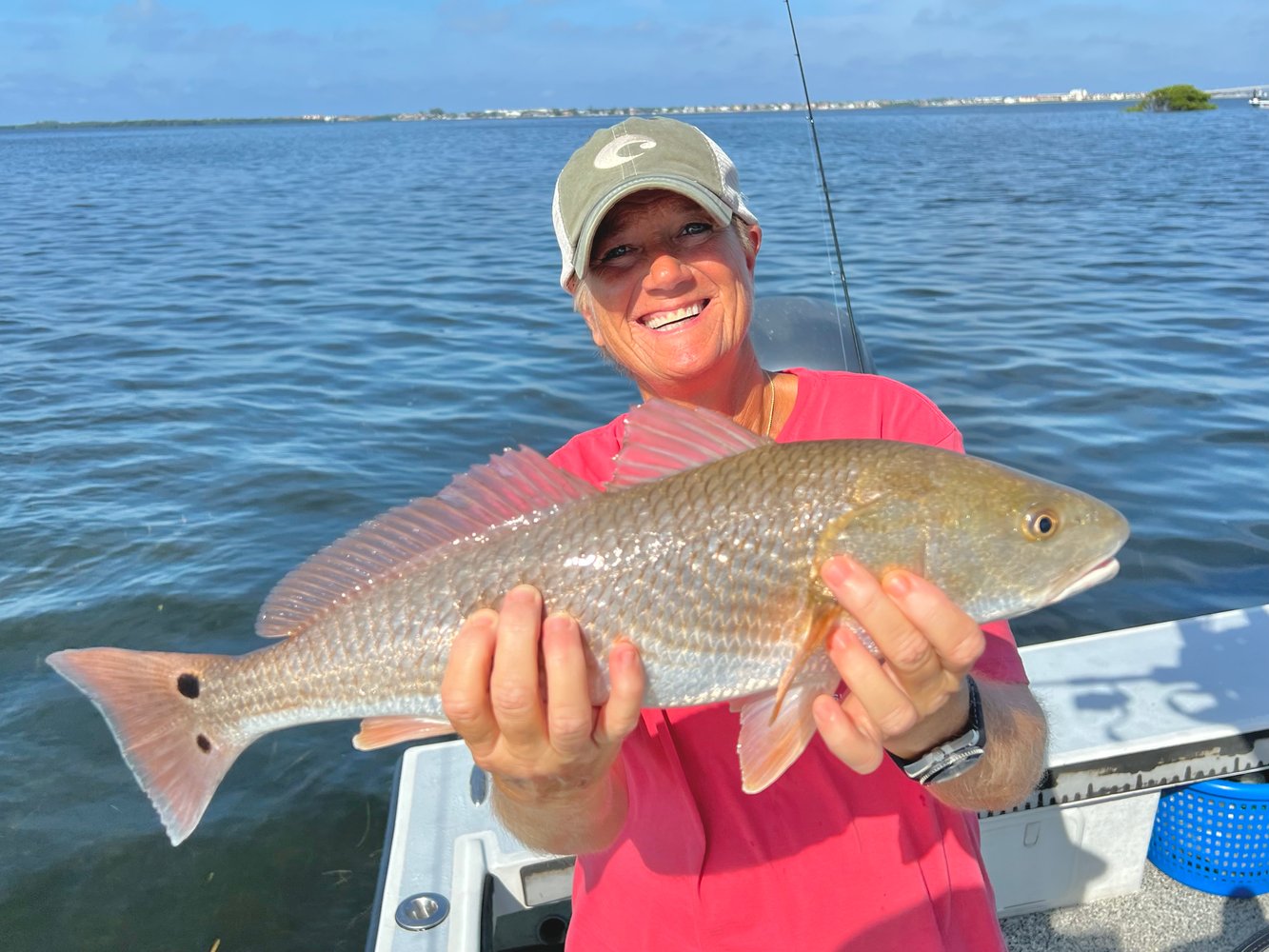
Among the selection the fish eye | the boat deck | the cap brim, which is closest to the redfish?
the fish eye

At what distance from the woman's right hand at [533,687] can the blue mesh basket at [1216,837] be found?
271 cm

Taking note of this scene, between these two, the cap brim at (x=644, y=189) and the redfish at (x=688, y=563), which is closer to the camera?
the redfish at (x=688, y=563)

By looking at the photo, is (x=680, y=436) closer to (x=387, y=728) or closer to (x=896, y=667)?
(x=896, y=667)

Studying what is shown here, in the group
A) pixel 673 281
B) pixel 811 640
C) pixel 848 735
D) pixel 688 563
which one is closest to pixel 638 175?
pixel 673 281

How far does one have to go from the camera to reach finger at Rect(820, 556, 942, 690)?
1990mm

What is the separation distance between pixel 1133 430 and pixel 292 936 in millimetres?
8477

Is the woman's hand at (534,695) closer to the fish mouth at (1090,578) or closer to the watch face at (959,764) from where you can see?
the watch face at (959,764)

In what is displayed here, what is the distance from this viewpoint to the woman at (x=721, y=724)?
2129 mm

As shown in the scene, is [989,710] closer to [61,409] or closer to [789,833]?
[789,833]

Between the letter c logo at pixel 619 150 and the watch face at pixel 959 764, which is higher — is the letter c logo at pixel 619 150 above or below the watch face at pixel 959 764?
above

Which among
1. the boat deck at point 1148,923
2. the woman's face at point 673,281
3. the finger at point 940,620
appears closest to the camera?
the finger at point 940,620

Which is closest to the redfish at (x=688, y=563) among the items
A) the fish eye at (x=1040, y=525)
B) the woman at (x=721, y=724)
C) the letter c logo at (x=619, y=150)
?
the fish eye at (x=1040, y=525)

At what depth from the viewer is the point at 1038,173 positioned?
3544 cm

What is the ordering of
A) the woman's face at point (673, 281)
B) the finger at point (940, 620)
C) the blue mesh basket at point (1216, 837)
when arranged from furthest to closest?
the blue mesh basket at point (1216, 837) → the woman's face at point (673, 281) → the finger at point (940, 620)
